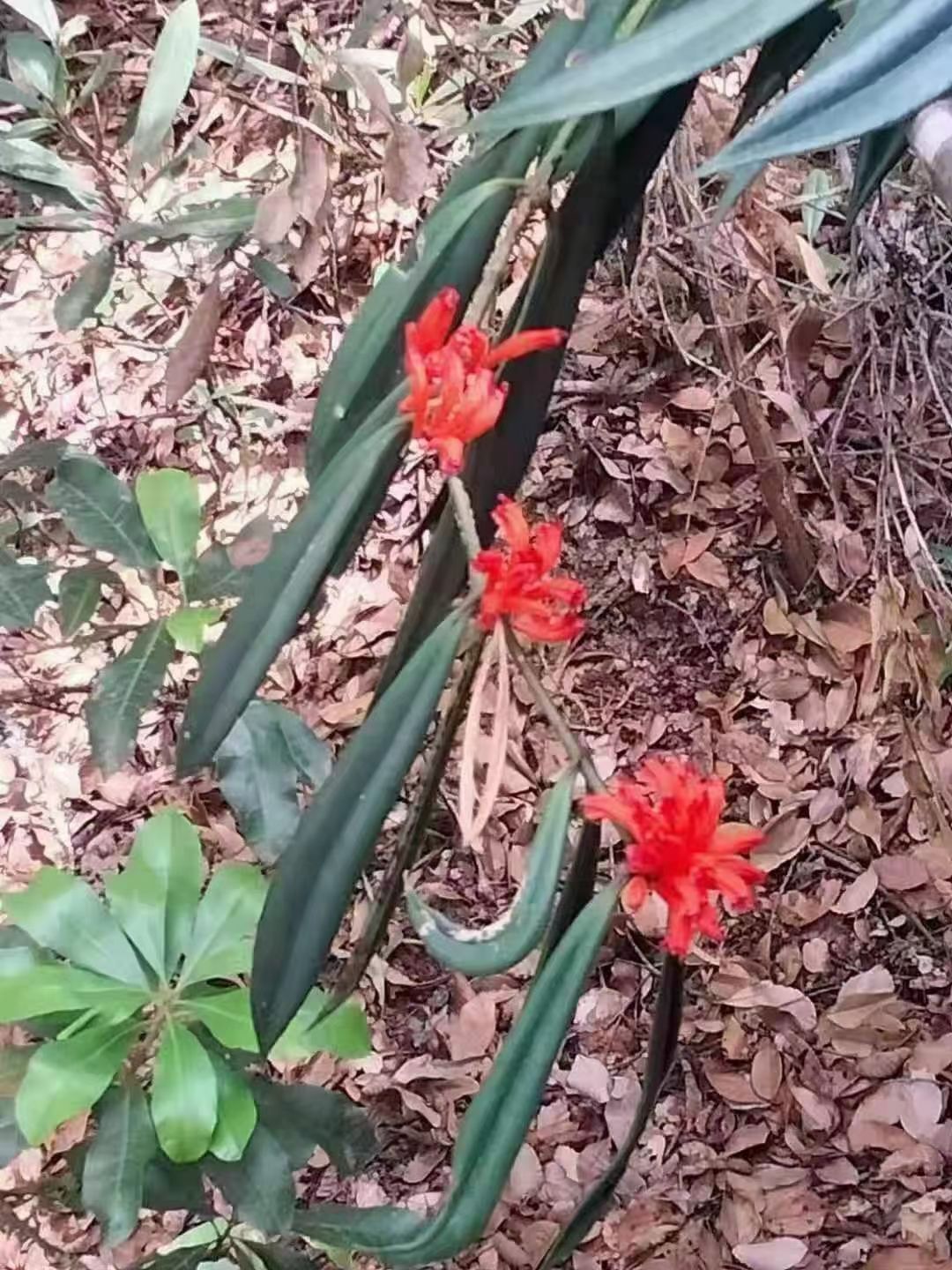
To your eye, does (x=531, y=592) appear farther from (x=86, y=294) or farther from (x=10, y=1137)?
(x=86, y=294)

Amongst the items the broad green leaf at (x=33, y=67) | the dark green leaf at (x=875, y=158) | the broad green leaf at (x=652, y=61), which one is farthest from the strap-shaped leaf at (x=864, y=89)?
the broad green leaf at (x=33, y=67)

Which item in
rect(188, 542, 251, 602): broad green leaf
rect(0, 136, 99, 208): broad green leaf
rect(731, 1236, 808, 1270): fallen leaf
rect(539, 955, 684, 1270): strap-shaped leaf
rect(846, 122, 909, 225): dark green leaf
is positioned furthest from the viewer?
rect(731, 1236, 808, 1270): fallen leaf

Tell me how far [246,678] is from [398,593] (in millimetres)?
1004

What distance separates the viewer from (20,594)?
936mm

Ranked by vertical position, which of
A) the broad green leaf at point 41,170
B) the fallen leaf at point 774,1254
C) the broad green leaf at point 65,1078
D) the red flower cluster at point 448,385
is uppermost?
the broad green leaf at point 41,170

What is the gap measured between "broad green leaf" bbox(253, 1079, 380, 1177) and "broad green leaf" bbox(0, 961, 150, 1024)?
0.36 feet

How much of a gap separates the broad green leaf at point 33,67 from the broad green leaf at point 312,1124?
78cm

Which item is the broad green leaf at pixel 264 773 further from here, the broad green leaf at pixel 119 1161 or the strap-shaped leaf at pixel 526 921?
the strap-shaped leaf at pixel 526 921

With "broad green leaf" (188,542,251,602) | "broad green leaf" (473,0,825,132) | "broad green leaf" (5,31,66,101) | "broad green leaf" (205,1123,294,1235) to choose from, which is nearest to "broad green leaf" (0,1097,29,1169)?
"broad green leaf" (205,1123,294,1235)

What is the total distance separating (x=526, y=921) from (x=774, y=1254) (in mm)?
857

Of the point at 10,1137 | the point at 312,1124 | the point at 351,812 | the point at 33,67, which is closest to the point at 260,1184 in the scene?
the point at 312,1124

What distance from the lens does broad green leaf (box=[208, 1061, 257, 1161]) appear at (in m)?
0.79

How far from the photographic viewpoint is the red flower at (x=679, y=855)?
→ 401 mm

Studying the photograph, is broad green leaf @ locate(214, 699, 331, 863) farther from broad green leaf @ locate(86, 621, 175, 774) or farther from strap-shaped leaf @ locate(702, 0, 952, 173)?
strap-shaped leaf @ locate(702, 0, 952, 173)
